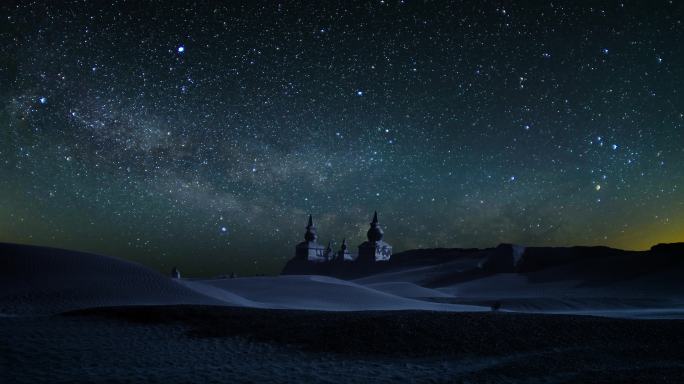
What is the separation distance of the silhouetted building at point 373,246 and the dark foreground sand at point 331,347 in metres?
55.8

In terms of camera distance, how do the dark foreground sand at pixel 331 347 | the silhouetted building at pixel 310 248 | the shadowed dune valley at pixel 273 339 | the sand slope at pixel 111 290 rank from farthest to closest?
the silhouetted building at pixel 310 248
the sand slope at pixel 111 290
the shadowed dune valley at pixel 273 339
the dark foreground sand at pixel 331 347

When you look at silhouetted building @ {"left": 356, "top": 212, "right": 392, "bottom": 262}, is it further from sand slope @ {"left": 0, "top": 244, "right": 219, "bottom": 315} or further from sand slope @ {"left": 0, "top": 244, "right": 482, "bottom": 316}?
sand slope @ {"left": 0, "top": 244, "right": 219, "bottom": 315}

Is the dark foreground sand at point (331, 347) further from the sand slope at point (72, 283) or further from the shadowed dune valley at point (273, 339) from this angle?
the sand slope at point (72, 283)

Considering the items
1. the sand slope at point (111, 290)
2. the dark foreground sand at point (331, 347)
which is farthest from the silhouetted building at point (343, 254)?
the dark foreground sand at point (331, 347)

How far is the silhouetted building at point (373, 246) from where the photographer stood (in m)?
70.4

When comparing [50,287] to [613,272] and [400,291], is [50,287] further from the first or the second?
[613,272]

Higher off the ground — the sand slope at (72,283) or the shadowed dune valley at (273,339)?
the sand slope at (72,283)

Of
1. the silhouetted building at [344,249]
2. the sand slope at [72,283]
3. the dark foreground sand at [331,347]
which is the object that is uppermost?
the silhouetted building at [344,249]

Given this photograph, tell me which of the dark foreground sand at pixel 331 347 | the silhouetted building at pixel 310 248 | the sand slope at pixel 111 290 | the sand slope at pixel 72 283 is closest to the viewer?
the dark foreground sand at pixel 331 347

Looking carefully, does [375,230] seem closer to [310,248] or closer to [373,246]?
[373,246]

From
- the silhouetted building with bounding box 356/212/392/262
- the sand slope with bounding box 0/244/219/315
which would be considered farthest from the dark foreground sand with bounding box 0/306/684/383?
the silhouetted building with bounding box 356/212/392/262

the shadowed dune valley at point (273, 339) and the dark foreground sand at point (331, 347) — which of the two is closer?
the dark foreground sand at point (331, 347)

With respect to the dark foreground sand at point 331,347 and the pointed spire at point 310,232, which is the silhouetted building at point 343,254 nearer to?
the pointed spire at point 310,232

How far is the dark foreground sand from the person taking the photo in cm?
877
